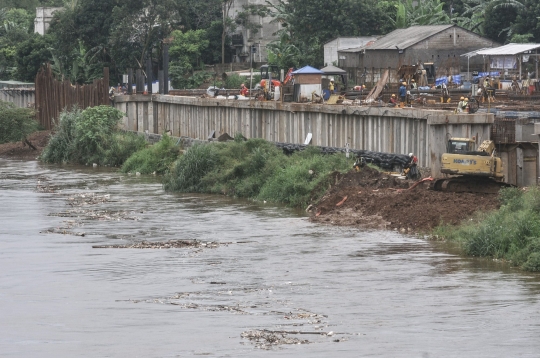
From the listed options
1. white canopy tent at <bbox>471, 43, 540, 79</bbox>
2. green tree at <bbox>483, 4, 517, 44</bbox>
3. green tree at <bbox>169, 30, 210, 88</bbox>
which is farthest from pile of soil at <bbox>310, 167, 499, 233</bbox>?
green tree at <bbox>169, 30, 210, 88</bbox>

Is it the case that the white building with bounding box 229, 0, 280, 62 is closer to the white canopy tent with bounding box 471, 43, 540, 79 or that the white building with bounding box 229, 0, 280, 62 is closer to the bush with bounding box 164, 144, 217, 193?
the white canopy tent with bounding box 471, 43, 540, 79

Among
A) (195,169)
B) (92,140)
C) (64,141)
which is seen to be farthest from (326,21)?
(195,169)

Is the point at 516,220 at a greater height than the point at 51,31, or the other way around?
the point at 51,31

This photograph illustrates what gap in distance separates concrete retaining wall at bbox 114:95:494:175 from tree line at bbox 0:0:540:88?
2136 cm

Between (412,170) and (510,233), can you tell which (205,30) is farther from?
(510,233)

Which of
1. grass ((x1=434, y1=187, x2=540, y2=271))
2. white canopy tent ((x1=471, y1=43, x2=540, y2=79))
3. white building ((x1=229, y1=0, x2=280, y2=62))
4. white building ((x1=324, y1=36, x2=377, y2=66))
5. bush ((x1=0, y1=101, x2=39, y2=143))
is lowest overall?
grass ((x1=434, y1=187, x2=540, y2=271))

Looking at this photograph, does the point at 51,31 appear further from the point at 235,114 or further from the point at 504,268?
the point at 504,268

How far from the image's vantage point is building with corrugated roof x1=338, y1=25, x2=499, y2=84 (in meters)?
65.9

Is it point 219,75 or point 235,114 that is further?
point 219,75

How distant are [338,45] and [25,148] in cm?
2608

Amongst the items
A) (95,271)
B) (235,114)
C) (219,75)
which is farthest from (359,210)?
(219,75)

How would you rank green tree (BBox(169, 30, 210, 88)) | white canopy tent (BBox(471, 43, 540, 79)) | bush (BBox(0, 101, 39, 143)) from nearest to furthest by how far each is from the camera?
1. white canopy tent (BBox(471, 43, 540, 79))
2. bush (BBox(0, 101, 39, 143))
3. green tree (BBox(169, 30, 210, 88))

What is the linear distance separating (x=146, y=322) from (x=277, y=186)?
16769 millimetres

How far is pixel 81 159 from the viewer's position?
168ft
